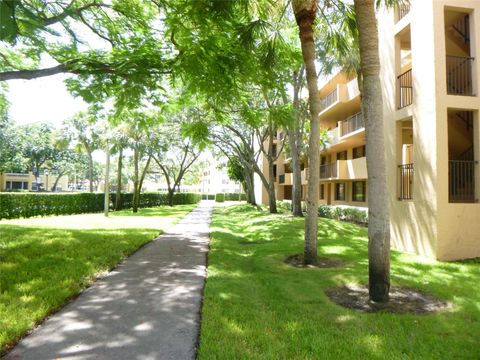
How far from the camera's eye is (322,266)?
28.2ft

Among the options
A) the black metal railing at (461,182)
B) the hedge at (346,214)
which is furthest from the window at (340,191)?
the black metal railing at (461,182)

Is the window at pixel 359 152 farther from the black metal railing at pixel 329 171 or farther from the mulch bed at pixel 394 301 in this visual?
the mulch bed at pixel 394 301

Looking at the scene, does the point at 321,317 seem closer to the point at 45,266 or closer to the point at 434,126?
the point at 45,266

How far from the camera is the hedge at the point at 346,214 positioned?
20.0 metres

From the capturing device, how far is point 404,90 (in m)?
12.3

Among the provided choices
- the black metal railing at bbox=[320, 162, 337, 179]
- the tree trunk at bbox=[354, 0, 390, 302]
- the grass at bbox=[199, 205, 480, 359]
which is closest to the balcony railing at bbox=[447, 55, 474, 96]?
the grass at bbox=[199, 205, 480, 359]

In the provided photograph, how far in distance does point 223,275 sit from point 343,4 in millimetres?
6985

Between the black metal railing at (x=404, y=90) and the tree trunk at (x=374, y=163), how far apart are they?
20.6ft

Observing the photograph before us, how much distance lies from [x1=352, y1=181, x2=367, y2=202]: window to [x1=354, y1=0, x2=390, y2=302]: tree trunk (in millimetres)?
19932

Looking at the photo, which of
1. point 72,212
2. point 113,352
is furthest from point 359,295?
point 72,212

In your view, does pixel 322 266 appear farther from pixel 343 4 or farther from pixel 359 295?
pixel 343 4

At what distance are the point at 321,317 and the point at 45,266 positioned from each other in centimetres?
602

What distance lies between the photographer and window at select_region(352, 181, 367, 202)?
25513 millimetres

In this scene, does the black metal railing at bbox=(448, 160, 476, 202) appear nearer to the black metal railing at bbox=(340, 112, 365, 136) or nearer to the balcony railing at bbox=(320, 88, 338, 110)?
the black metal railing at bbox=(340, 112, 365, 136)
